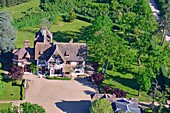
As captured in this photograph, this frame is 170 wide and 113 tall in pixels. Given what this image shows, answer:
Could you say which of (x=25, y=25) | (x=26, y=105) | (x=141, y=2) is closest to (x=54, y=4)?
(x=25, y=25)

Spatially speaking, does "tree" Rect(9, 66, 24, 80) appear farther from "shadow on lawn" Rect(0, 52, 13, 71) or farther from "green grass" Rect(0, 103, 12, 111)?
"green grass" Rect(0, 103, 12, 111)

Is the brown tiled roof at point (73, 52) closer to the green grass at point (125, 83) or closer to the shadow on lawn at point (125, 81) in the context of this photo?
the green grass at point (125, 83)

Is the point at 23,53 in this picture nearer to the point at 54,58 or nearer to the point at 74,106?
the point at 54,58

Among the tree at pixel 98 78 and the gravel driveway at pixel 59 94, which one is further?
the tree at pixel 98 78

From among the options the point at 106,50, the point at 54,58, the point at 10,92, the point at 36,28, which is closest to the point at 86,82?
the point at 106,50

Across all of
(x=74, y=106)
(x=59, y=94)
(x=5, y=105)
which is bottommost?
(x=74, y=106)

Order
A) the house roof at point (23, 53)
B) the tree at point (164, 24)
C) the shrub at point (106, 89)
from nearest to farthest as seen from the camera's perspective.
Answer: the shrub at point (106, 89) < the house roof at point (23, 53) < the tree at point (164, 24)

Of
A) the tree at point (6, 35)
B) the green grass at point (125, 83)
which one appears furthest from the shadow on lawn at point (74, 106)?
the tree at point (6, 35)
